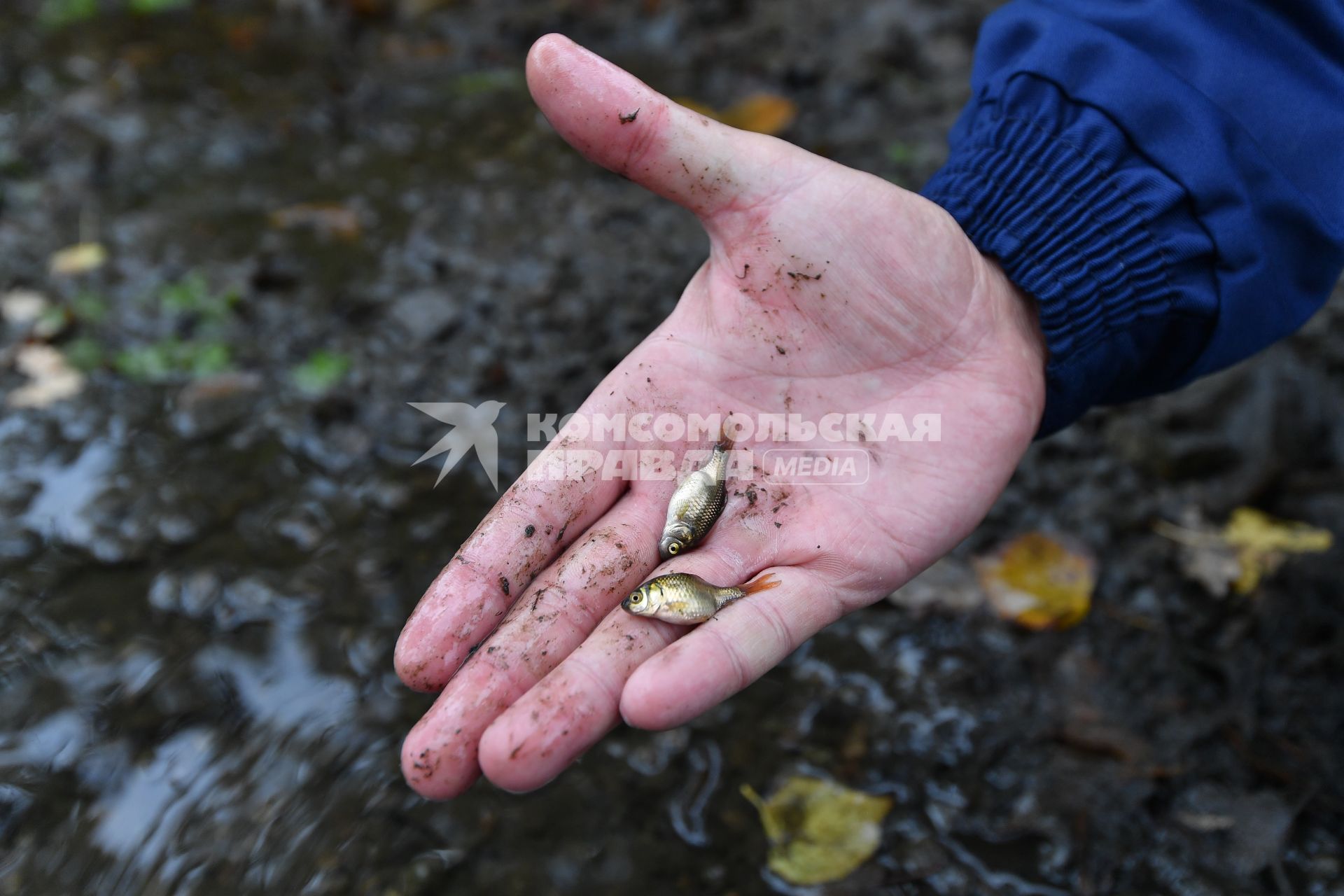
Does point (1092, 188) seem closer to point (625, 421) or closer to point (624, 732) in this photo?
point (625, 421)

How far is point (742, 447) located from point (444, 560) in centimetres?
146

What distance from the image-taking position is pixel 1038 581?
3830 mm

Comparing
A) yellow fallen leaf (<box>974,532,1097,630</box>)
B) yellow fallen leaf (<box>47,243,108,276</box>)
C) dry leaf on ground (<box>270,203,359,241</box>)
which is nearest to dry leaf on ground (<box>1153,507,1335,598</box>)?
yellow fallen leaf (<box>974,532,1097,630</box>)

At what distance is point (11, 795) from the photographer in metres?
3.18

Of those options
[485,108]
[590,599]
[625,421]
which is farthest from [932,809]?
[485,108]

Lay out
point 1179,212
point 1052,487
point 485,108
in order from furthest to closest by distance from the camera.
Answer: point 485,108, point 1052,487, point 1179,212

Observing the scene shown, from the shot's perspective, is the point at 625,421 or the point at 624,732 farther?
the point at 624,732

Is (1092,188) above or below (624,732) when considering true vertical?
above

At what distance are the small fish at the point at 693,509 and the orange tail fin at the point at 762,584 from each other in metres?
0.22

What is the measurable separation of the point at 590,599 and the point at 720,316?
1.03 meters

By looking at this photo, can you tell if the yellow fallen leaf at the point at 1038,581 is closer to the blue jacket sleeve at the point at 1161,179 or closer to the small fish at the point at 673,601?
the blue jacket sleeve at the point at 1161,179

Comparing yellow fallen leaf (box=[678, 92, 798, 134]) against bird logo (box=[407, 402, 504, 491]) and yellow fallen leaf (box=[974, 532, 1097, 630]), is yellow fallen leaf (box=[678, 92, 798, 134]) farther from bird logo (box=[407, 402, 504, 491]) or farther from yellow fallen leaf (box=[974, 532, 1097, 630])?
yellow fallen leaf (box=[974, 532, 1097, 630])

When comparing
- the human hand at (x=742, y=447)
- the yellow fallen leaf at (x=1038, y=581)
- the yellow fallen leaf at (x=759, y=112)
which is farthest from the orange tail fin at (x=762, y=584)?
the yellow fallen leaf at (x=759, y=112)

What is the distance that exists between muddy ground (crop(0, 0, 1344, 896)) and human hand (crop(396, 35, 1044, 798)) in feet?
2.77
